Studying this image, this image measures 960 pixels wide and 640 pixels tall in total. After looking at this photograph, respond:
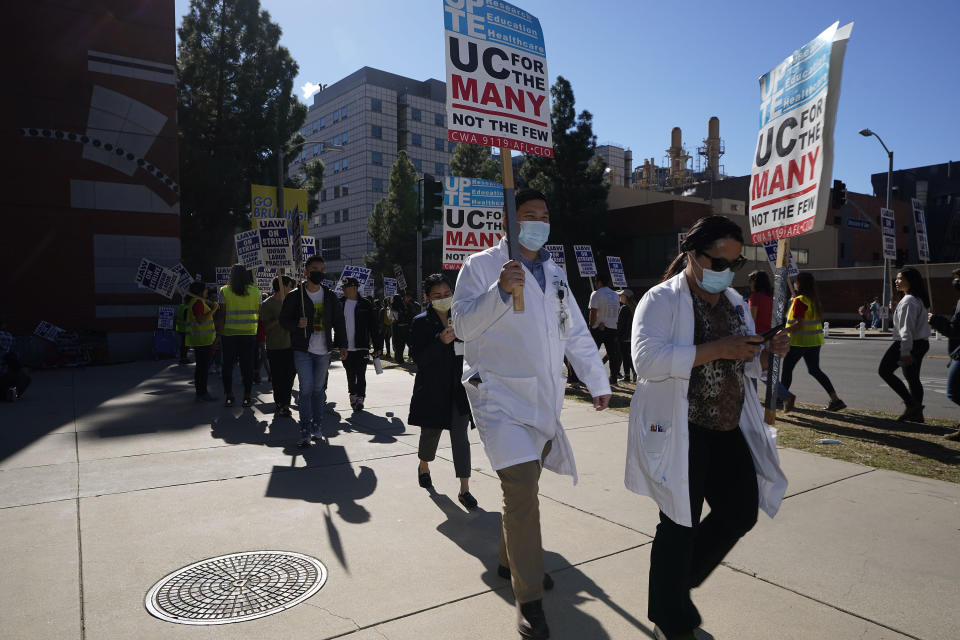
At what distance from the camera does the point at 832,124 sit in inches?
153

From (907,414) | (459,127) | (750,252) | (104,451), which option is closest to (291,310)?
(104,451)

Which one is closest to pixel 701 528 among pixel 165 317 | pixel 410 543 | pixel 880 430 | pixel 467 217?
pixel 410 543

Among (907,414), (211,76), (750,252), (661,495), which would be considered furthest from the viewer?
(750,252)

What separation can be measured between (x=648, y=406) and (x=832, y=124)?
8.45 ft

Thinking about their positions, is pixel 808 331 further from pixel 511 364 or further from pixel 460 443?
pixel 511 364

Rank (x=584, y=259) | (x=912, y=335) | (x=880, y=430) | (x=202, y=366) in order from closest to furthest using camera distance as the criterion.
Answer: (x=880, y=430), (x=912, y=335), (x=202, y=366), (x=584, y=259)

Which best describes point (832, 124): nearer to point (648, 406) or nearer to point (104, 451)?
point (648, 406)

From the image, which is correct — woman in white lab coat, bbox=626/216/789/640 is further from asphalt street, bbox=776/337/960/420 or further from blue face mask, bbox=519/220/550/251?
asphalt street, bbox=776/337/960/420

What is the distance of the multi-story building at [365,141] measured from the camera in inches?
2746

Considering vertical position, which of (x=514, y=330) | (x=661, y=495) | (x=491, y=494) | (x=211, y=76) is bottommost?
(x=491, y=494)

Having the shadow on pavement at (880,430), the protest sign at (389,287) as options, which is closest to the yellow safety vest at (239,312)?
the shadow on pavement at (880,430)

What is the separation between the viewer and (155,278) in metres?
12.9

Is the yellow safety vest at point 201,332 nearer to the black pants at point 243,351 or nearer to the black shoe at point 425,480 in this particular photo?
the black pants at point 243,351

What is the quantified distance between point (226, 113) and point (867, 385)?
27.3m
